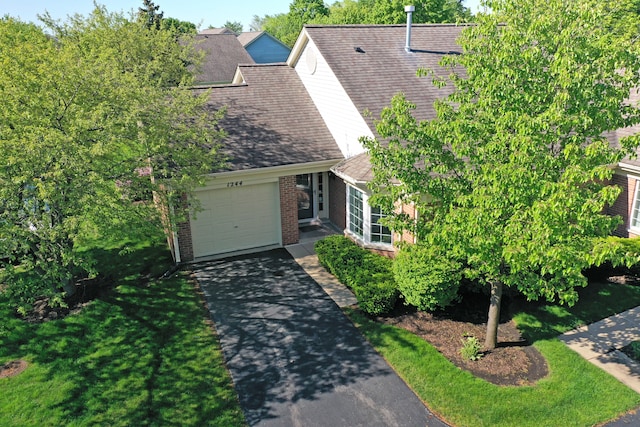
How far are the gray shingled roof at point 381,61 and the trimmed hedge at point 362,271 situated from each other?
12.9ft

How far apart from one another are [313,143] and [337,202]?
246 centimetres

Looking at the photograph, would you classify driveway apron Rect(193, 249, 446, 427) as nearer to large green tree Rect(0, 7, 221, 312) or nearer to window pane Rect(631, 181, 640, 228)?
large green tree Rect(0, 7, 221, 312)

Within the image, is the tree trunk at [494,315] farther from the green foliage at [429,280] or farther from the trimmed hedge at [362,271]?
the trimmed hedge at [362,271]

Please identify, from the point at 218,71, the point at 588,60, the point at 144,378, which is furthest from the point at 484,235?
the point at 218,71

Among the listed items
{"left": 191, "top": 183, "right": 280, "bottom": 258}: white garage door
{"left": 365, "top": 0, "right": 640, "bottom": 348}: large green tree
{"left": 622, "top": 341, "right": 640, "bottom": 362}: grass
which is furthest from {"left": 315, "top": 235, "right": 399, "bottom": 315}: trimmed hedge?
{"left": 622, "top": 341, "right": 640, "bottom": 362}: grass

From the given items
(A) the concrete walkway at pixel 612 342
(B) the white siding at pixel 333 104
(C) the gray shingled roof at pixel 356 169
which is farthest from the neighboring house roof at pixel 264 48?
(A) the concrete walkway at pixel 612 342

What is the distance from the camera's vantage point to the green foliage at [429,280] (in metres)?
11.1

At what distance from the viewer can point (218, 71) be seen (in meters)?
50.9

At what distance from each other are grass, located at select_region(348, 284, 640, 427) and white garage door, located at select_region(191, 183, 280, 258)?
19.9 ft

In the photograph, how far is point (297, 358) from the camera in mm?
10570

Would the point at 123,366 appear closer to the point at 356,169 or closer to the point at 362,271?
the point at 362,271

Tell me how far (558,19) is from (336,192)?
407 inches

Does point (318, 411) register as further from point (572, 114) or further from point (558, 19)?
point (558, 19)

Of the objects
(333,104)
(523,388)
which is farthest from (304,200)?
(523,388)
